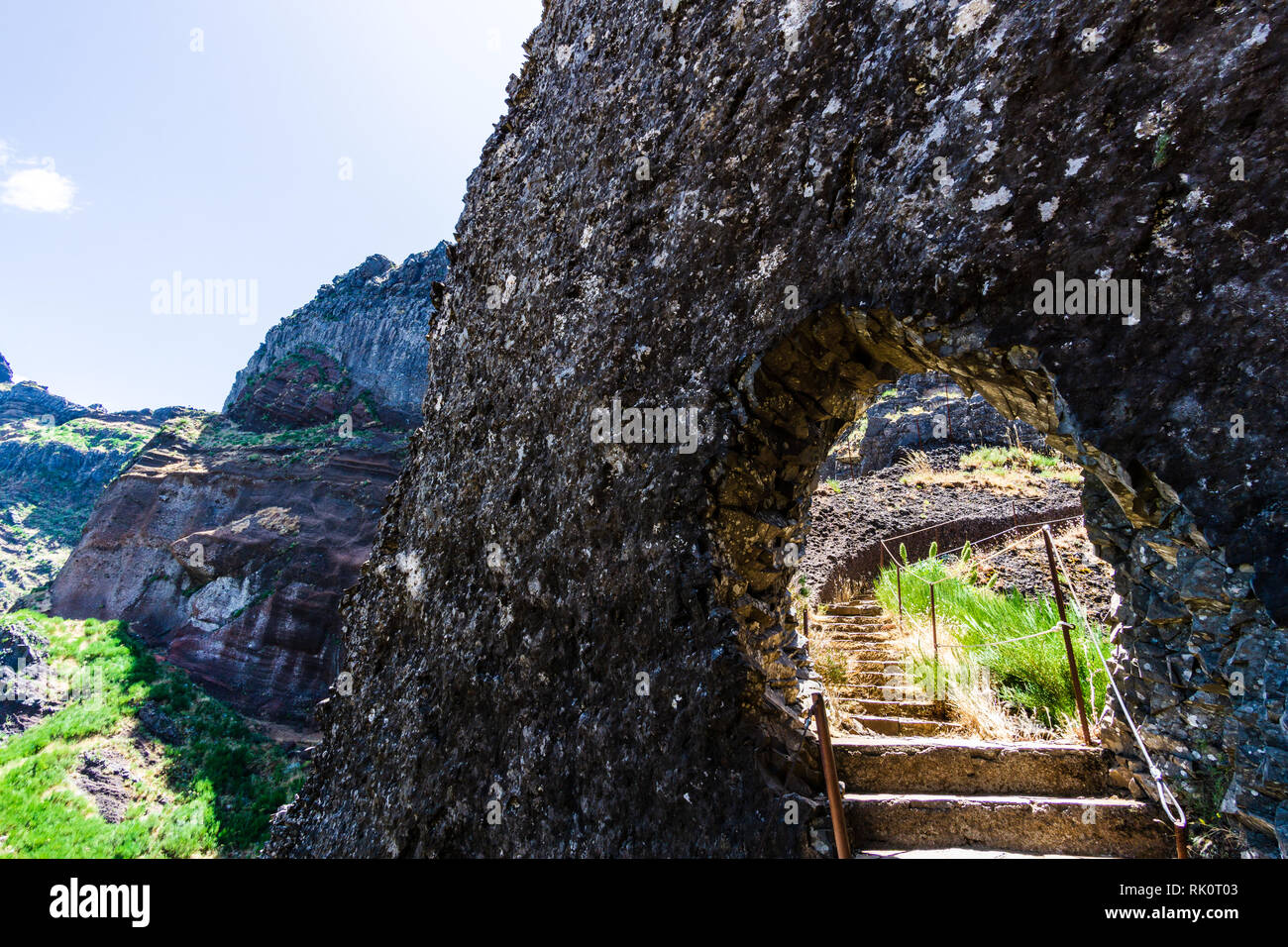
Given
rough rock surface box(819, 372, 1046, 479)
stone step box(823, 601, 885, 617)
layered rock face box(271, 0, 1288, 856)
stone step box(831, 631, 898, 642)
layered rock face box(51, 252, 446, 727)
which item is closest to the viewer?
layered rock face box(271, 0, 1288, 856)

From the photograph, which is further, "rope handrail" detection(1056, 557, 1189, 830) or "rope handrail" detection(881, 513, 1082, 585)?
"rope handrail" detection(881, 513, 1082, 585)

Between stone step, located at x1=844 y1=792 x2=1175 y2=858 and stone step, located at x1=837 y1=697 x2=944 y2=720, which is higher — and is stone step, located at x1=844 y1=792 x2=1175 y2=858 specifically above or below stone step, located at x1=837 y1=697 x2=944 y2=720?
above

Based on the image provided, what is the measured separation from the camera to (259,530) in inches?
977

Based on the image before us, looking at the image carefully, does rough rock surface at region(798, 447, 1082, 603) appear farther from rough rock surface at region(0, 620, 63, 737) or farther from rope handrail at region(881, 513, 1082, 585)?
rough rock surface at region(0, 620, 63, 737)

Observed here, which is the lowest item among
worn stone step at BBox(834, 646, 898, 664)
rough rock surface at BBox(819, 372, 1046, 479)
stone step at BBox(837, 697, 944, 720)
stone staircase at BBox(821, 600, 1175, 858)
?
stone step at BBox(837, 697, 944, 720)

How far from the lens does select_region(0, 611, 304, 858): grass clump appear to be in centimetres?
1526

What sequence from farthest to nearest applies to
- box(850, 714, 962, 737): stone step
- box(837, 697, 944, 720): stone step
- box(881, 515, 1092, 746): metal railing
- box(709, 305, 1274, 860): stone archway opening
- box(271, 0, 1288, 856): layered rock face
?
box(837, 697, 944, 720): stone step → box(850, 714, 962, 737): stone step → box(881, 515, 1092, 746): metal railing → box(709, 305, 1274, 860): stone archway opening → box(271, 0, 1288, 856): layered rock face

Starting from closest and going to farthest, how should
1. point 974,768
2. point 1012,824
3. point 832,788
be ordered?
point 832,788 < point 1012,824 < point 974,768

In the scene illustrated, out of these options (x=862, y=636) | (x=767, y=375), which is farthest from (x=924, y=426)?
(x=767, y=375)

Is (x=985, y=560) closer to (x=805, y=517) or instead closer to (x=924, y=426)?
(x=805, y=517)

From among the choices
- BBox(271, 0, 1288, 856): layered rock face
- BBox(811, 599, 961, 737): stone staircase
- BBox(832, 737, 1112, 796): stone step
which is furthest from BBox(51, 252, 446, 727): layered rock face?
BBox(832, 737, 1112, 796): stone step

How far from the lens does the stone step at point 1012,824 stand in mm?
3293

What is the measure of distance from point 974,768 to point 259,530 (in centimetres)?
2669
